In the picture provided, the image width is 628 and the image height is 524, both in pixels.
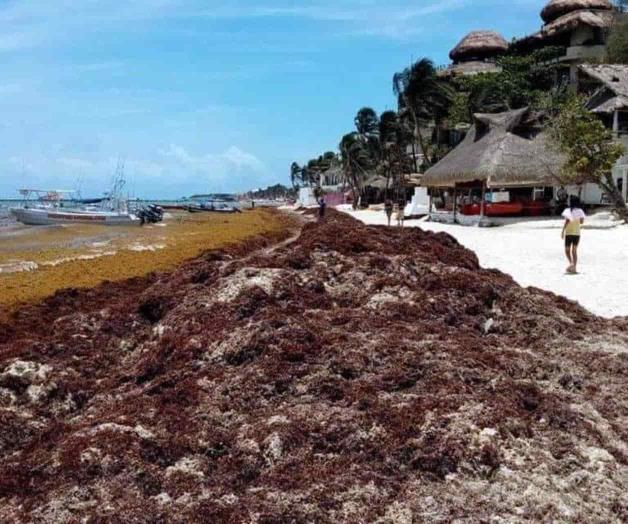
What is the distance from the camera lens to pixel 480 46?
65500 millimetres

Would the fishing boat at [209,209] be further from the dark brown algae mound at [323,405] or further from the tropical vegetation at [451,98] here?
the dark brown algae mound at [323,405]

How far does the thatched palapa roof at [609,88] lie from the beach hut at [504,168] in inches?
139

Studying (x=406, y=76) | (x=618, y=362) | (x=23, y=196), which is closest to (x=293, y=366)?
(x=618, y=362)

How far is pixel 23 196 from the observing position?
63.7 meters

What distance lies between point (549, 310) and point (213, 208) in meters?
91.5

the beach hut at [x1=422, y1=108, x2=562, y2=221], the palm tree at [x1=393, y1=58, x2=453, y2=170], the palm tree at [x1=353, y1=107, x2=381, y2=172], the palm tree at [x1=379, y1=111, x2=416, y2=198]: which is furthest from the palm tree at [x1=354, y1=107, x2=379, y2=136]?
the beach hut at [x1=422, y1=108, x2=562, y2=221]

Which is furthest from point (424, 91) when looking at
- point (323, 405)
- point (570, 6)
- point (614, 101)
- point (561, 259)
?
point (323, 405)

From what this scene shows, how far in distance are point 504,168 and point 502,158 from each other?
699 mm

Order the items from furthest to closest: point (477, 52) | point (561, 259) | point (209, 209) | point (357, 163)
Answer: point (209, 209)
point (357, 163)
point (477, 52)
point (561, 259)

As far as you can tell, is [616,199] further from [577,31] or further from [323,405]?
[577,31]

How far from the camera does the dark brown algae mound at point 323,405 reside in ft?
17.1

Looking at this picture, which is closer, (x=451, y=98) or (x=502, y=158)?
(x=502, y=158)

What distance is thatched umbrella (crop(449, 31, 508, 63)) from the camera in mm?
64812

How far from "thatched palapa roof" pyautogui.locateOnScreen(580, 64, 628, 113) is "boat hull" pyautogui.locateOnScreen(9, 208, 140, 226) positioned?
3371cm
